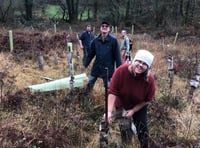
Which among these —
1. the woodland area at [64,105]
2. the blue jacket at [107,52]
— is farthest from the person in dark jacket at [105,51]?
the woodland area at [64,105]

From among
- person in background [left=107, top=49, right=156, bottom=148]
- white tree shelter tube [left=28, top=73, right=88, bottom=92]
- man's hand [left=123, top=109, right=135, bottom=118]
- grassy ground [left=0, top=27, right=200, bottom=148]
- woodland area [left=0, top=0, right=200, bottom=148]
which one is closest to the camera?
person in background [left=107, top=49, right=156, bottom=148]

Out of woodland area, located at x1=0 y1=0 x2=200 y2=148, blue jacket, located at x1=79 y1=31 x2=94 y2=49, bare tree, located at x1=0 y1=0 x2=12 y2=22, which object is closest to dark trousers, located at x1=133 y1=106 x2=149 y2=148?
woodland area, located at x1=0 y1=0 x2=200 y2=148

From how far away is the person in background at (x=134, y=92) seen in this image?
438 centimetres

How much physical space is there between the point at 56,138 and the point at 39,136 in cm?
23

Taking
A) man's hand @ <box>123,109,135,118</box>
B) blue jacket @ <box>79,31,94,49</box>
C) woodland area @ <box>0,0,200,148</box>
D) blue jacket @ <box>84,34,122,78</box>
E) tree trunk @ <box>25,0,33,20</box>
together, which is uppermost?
blue jacket @ <box>84,34,122,78</box>

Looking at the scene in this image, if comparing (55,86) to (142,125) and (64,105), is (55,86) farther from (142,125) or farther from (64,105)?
(142,125)

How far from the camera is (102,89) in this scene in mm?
7727

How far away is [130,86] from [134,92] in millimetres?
99

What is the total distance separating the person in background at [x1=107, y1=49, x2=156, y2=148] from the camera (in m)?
4.38

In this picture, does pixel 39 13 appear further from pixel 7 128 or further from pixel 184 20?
pixel 7 128

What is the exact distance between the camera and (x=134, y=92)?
4699 millimetres

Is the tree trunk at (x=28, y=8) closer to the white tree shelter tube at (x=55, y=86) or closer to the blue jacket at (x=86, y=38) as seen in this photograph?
the blue jacket at (x=86, y=38)

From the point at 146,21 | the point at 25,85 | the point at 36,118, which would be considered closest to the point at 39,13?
the point at 146,21

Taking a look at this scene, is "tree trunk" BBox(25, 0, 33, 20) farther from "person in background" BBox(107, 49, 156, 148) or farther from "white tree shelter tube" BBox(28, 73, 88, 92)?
"person in background" BBox(107, 49, 156, 148)
